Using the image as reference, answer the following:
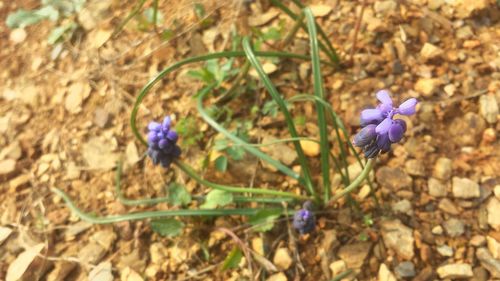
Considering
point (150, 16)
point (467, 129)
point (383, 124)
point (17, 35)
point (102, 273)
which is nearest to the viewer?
point (383, 124)

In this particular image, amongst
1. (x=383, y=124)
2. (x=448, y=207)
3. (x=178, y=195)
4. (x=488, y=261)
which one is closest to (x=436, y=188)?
(x=448, y=207)

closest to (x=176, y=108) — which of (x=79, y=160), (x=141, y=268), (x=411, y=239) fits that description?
(x=79, y=160)

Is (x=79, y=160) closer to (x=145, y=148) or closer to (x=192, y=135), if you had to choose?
(x=145, y=148)

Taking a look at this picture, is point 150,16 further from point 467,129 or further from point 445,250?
point 445,250

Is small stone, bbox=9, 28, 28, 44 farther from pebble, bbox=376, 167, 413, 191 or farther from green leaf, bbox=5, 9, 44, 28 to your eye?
pebble, bbox=376, 167, 413, 191

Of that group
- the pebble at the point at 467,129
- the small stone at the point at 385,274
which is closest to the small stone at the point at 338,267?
the small stone at the point at 385,274

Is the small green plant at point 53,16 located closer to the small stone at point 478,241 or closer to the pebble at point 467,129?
the pebble at point 467,129
